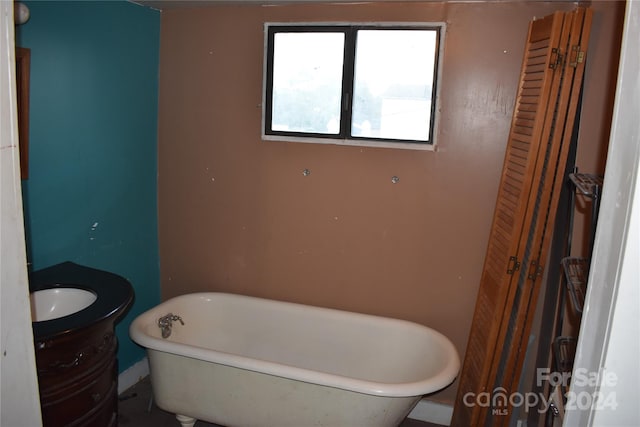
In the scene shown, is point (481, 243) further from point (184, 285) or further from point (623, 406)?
point (623, 406)

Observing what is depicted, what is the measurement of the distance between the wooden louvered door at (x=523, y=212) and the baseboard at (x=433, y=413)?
1.13 feet

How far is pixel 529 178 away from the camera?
7.32 ft

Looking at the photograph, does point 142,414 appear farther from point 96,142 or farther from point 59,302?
point 96,142

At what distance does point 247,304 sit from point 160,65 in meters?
1.59

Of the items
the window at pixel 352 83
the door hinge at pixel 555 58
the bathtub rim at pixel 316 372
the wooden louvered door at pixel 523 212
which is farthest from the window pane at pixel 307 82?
the bathtub rim at pixel 316 372

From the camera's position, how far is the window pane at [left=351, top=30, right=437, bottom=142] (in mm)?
2830

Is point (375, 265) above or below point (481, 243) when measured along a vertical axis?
below

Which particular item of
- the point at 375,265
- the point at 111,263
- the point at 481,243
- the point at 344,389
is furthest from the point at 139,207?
the point at 481,243

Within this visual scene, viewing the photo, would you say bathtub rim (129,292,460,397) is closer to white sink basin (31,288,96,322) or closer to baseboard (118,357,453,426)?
white sink basin (31,288,96,322)

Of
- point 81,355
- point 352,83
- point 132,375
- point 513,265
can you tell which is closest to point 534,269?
point 513,265

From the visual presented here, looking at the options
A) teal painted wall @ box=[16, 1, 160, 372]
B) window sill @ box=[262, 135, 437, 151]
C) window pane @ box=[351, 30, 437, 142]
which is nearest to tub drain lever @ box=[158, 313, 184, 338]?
teal painted wall @ box=[16, 1, 160, 372]

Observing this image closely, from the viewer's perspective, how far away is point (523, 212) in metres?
2.27

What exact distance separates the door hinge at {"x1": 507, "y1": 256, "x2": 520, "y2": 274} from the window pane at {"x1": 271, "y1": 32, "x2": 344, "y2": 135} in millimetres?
1239

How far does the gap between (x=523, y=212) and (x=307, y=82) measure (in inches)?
57.7
